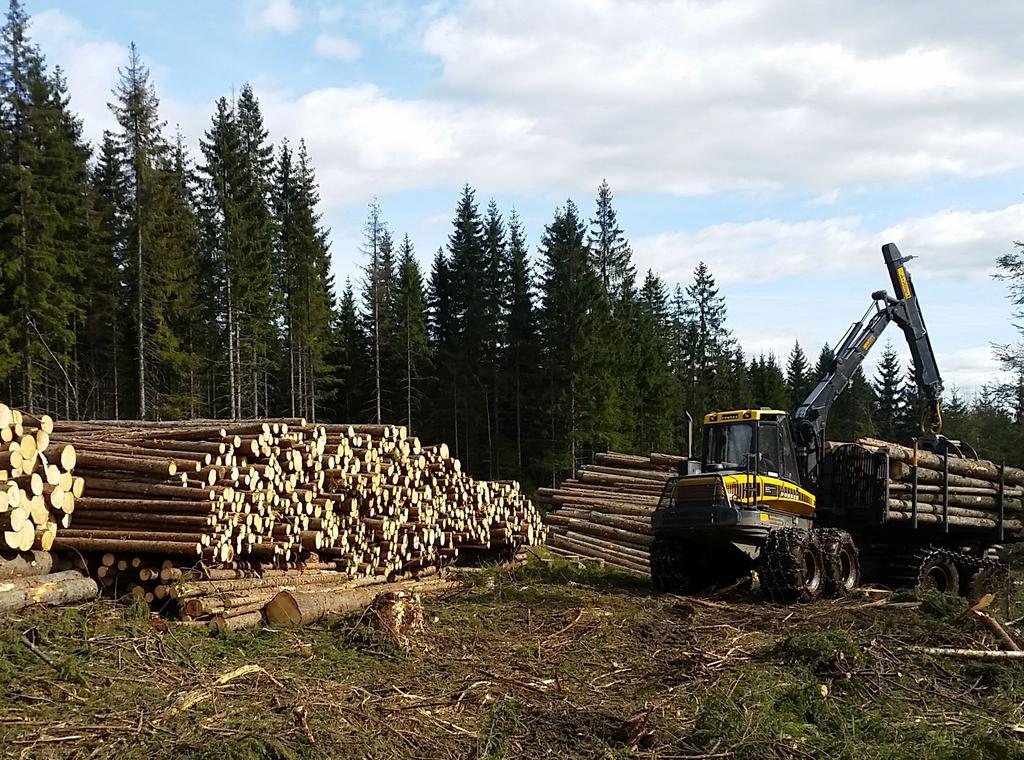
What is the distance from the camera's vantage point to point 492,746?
6.15 m

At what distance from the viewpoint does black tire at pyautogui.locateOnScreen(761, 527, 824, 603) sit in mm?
12156

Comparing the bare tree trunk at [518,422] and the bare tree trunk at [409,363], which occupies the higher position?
the bare tree trunk at [409,363]

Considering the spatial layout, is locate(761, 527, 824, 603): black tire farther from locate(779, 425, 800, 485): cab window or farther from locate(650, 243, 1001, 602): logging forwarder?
locate(779, 425, 800, 485): cab window

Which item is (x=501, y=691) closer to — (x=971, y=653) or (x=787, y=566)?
(x=971, y=653)

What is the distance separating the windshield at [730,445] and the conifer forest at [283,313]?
1712 centimetres

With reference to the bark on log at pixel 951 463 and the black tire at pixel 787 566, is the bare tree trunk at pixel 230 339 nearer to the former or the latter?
the bark on log at pixel 951 463

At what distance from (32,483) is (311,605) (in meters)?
3.04

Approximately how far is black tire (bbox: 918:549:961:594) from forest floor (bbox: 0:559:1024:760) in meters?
4.44

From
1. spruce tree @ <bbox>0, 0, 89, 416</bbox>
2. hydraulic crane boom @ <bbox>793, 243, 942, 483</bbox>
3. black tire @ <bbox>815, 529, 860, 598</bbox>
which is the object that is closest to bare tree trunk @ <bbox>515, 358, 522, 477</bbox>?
spruce tree @ <bbox>0, 0, 89, 416</bbox>

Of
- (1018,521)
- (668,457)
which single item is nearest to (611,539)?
(668,457)

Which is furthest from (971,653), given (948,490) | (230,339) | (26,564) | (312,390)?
(312,390)

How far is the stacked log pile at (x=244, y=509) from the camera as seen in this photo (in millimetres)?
8898

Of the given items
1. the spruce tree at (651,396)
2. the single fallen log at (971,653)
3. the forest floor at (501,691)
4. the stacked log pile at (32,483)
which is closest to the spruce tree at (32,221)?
the stacked log pile at (32,483)

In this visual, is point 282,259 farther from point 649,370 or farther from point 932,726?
point 932,726
